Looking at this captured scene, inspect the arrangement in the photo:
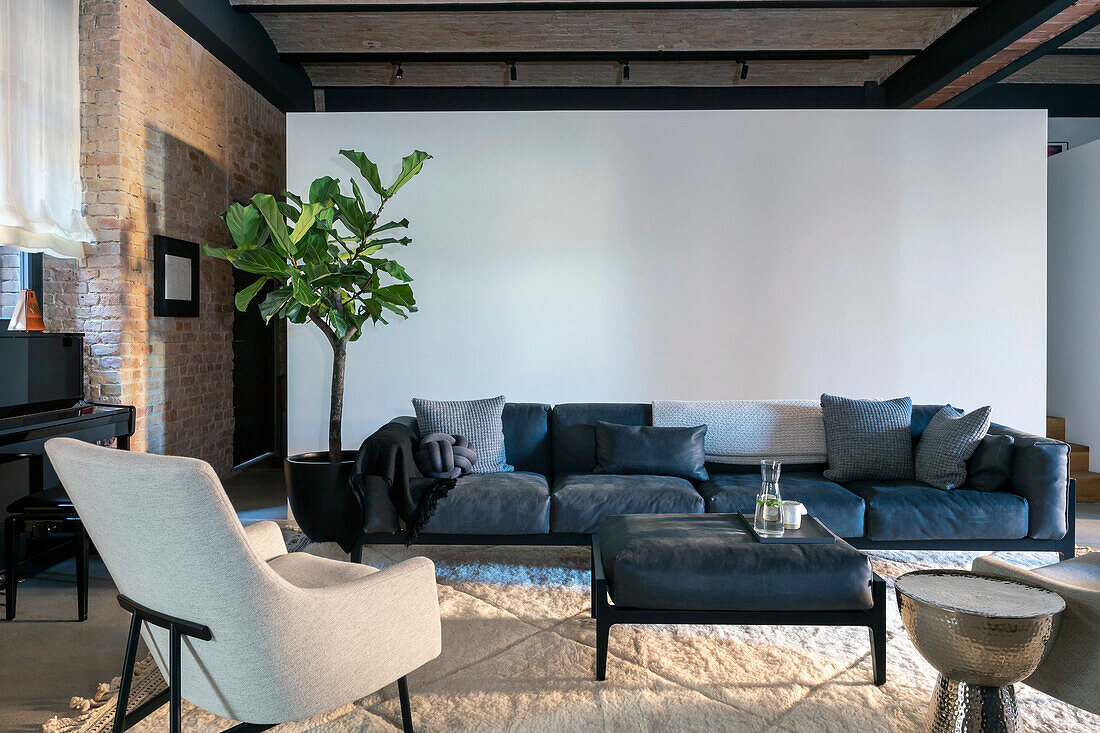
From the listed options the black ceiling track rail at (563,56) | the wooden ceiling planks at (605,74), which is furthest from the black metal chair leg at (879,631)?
the wooden ceiling planks at (605,74)

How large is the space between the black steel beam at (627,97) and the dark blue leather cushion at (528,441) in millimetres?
3720

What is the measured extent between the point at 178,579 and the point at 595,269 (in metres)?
3.60

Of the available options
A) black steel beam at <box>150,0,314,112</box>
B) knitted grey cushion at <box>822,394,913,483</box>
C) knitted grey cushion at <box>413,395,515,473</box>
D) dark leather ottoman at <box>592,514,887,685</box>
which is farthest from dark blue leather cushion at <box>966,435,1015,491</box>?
black steel beam at <box>150,0,314,112</box>

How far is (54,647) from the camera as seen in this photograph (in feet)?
9.24

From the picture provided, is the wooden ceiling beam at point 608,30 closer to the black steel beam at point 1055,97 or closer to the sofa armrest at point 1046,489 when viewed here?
the black steel beam at point 1055,97

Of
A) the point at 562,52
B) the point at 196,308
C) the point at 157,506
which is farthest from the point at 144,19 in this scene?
the point at 157,506

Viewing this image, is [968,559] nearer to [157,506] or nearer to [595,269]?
[595,269]

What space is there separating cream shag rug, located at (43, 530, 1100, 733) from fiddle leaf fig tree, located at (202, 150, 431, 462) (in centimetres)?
161

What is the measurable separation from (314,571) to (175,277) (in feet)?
10.7

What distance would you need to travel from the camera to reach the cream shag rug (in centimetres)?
225

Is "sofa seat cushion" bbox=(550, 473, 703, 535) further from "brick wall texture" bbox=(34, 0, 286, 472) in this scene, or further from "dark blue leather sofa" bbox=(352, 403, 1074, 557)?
"brick wall texture" bbox=(34, 0, 286, 472)

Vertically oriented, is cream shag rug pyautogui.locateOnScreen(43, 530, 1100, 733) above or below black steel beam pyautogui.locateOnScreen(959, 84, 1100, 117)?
below

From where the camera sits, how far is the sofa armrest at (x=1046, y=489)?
3.50m

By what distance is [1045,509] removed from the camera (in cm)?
350
